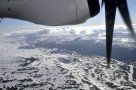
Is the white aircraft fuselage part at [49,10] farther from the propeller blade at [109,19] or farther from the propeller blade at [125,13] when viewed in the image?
the propeller blade at [125,13]

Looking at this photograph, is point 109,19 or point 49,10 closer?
point 109,19

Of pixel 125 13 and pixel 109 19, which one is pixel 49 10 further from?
pixel 125 13

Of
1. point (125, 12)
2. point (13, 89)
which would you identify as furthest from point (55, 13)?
point (13, 89)

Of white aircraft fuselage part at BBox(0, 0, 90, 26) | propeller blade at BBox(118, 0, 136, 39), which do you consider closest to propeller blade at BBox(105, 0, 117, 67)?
propeller blade at BBox(118, 0, 136, 39)

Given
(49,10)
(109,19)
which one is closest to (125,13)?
(109,19)

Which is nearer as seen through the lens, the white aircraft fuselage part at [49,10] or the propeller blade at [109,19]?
the propeller blade at [109,19]

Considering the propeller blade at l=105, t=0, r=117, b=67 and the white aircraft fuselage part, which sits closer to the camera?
the propeller blade at l=105, t=0, r=117, b=67

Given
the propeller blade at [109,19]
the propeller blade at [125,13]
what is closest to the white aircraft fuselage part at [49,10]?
the propeller blade at [109,19]

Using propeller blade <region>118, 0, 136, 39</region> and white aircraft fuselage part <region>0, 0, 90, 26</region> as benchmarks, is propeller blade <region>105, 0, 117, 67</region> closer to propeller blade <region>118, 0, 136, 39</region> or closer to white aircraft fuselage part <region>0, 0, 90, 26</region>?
propeller blade <region>118, 0, 136, 39</region>
